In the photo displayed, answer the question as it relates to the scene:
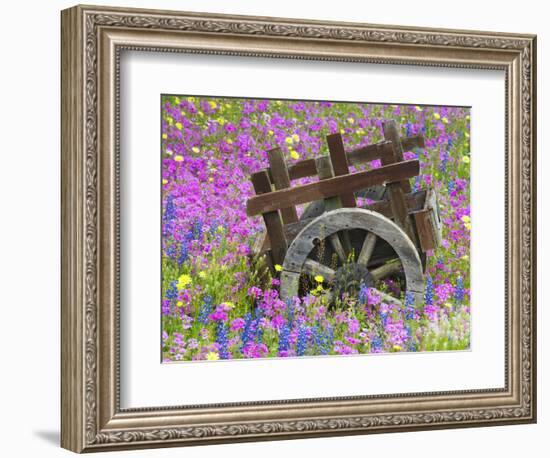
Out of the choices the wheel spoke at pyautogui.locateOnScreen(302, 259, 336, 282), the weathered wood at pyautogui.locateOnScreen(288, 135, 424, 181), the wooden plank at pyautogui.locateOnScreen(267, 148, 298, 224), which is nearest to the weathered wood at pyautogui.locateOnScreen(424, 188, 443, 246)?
the weathered wood at pyautogui.locateOnScreen(288, 135, 424, 181)

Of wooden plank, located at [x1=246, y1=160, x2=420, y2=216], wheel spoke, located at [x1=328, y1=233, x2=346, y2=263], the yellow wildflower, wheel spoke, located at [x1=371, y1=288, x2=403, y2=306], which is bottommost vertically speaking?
wheel spoke, located at [x1=371, y1=288, x2=403, y2=306]

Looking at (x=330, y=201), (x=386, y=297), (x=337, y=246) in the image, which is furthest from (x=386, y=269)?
(x=330, y=201)

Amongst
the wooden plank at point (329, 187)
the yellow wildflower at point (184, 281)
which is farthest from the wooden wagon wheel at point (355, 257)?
the yellow wildflower at point (184, 281)

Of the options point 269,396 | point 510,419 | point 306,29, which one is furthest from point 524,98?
point 269,396

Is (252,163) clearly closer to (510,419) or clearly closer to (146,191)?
(146,191)

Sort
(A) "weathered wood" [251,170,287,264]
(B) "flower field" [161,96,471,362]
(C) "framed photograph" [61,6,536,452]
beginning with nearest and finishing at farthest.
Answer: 1. (C) "framed photograph" [61,6,536,452]
2. (B) "flower field" [161,96,471,362]
3. (A) "weathered wood" [251,170,287,264]

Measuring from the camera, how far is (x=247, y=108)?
15.7 feet

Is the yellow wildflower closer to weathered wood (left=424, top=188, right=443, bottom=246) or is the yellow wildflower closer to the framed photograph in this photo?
the framed photograph

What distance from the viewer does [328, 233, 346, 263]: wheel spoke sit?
5.01 m

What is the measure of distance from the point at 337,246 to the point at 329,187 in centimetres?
28

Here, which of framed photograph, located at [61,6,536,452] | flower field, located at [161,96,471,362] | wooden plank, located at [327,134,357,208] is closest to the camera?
framed photograph, located at [61,6,536,452]

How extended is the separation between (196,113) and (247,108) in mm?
241

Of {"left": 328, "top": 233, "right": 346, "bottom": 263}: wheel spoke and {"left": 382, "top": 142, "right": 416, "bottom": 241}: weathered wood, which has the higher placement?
{"left": 382, "top": 142, "right": 416, "bottom": 241}: weathered wood

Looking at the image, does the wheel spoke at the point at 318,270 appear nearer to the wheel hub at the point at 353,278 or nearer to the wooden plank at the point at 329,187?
the wheel hub at the point at 353,278
